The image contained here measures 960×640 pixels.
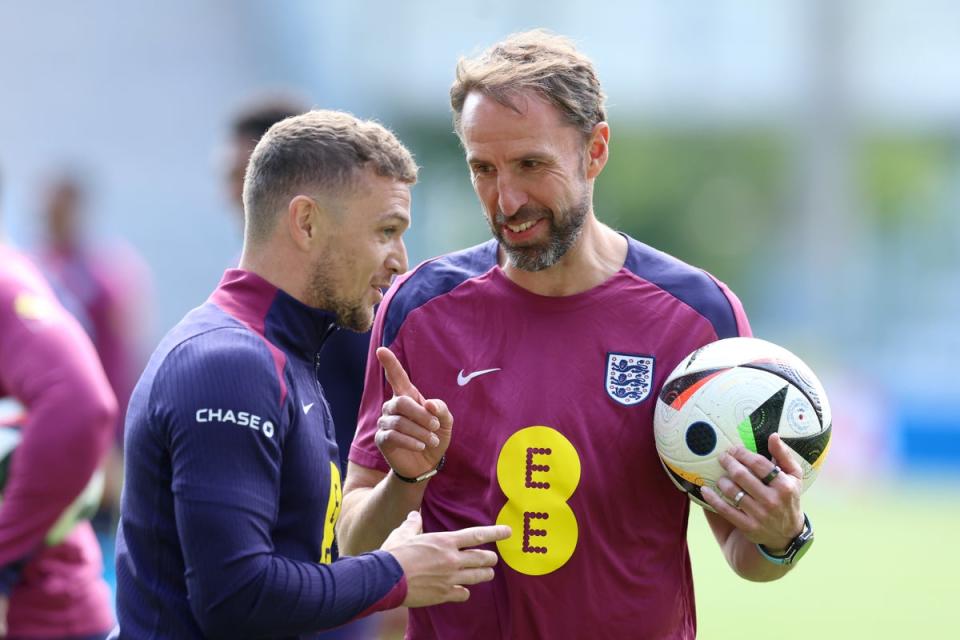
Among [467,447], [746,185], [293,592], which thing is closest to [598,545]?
[467,447]

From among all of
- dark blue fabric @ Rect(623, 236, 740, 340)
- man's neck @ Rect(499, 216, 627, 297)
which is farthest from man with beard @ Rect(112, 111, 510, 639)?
dark blue fabric @ Rect(623, 236, 740, 340)

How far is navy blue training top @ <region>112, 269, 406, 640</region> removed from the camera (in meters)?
3.22

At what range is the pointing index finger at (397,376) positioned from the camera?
3729 millimetres

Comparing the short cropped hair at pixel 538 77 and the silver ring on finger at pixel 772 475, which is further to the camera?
the short cropped hair at pixel 538 77

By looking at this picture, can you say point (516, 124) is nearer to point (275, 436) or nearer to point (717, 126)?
point (275, 436)

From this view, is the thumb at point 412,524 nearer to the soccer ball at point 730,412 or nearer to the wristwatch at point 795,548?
the soccer ball at point 730,412

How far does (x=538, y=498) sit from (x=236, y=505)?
1.06 metres

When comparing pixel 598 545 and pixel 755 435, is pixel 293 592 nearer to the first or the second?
pixel 598 545

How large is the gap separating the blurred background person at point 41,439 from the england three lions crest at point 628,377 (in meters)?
1.75

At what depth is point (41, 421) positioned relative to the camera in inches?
181

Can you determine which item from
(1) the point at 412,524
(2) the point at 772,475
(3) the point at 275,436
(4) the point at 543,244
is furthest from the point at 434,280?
(2) the point at 772,475

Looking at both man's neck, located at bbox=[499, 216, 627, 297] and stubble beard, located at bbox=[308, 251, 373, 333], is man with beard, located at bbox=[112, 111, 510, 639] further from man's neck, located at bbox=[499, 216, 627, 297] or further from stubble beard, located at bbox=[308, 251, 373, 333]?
man's neck, located at bbox=[499, 216, 627, 297]

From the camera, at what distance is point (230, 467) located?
10.6ft

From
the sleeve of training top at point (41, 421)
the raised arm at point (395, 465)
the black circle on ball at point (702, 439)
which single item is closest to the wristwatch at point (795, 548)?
the black circle on ball at point (702, 439)
